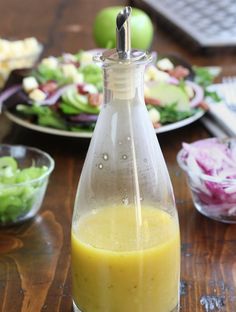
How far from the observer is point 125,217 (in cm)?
70

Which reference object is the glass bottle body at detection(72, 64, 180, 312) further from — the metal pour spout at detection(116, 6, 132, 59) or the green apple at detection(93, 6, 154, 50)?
the green apple at detection(93, 6, 154, 50)

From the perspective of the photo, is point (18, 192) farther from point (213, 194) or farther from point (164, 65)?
point (164, 65)

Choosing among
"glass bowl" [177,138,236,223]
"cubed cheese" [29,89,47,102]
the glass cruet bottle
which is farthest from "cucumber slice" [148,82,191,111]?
the glass cruet bottle

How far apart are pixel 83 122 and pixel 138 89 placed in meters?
0.55

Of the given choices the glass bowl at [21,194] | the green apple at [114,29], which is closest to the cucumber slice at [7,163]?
the glass bowl at [21,194]

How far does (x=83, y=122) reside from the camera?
1.22 meters

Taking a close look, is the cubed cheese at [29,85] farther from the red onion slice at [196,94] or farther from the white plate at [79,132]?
the red onion slice at [196,94]

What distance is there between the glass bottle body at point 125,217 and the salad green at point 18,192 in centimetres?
26

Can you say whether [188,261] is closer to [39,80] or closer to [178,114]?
[178,114]

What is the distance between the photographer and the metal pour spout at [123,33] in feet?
2.10

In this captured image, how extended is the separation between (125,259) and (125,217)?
0.05 metres

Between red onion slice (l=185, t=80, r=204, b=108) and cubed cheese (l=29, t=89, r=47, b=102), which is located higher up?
cubed cheese (l=29, t=89, r=47, b=102)

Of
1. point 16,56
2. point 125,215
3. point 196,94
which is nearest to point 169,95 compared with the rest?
point 196,94

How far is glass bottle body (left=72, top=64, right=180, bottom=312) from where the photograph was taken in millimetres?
679
